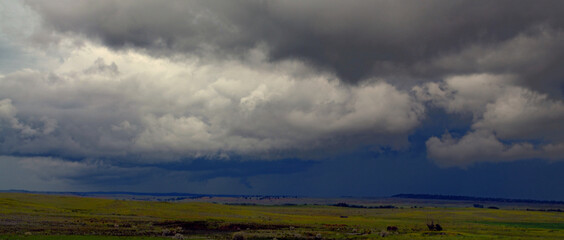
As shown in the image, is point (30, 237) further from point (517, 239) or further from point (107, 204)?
point (107, 204)

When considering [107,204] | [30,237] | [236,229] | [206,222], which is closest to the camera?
[30,237]

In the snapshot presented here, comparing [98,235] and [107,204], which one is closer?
[98,235]

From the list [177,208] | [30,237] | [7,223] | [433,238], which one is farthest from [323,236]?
[177,208]

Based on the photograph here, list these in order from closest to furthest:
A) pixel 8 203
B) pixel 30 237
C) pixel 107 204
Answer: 1. pixel 30 237
2. pixel 8 203
3. pixel 107 204

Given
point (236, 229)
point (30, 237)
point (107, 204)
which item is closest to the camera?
point (30, 237)

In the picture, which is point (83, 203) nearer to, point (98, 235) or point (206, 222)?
point (206, 222)

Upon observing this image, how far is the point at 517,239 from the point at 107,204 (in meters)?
131

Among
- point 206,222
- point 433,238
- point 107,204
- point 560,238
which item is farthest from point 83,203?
point 560,238

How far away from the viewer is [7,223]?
85.1 meters

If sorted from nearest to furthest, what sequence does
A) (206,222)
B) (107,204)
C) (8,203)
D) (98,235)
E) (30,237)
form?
1. (30,237)
2. (98,235)
3. (206,222)
4. (8,203)
5. (107,204)

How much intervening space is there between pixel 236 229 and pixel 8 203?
7849 cm

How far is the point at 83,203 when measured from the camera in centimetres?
16375

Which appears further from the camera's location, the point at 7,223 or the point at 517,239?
the point at 7,223

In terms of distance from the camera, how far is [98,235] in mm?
70500
